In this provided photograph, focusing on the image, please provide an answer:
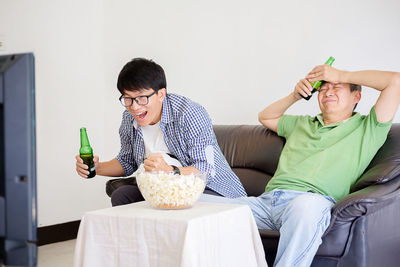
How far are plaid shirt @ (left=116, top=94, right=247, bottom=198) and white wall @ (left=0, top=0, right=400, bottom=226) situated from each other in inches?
34.8

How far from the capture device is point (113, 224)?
174cm

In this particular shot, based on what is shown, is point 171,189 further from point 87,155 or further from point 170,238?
point 87,155

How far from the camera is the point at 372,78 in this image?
7.52 feet

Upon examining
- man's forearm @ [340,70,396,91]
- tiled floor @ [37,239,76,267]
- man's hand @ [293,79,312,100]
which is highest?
man's forearm @ [340,70,396,91]

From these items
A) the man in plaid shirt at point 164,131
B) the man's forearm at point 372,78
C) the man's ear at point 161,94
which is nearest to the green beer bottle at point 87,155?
the man in plaid shirt at point 164,131

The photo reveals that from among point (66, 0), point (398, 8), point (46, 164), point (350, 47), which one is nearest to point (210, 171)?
point (350, 47)

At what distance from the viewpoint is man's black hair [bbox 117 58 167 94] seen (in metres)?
2.23

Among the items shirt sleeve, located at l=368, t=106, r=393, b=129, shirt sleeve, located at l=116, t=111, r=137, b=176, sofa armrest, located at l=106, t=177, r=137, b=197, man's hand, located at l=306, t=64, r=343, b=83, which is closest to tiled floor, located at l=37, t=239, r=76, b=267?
sofa armrest, located at l=106, t=177, r=137, b=197

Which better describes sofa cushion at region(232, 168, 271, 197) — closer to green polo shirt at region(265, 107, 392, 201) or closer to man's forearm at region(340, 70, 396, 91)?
green polo shirt at region(265, 107, 392, 201)

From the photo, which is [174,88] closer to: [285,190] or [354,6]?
[354,6]

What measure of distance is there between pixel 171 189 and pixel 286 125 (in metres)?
1.09

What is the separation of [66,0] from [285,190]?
2436 millimetres

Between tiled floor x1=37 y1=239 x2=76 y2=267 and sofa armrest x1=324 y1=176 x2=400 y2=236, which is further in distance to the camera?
tiled floor x1=37 y1=239 x2=76 y2=267

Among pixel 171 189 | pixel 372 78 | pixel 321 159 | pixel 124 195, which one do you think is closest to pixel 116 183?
pixel 124 195
